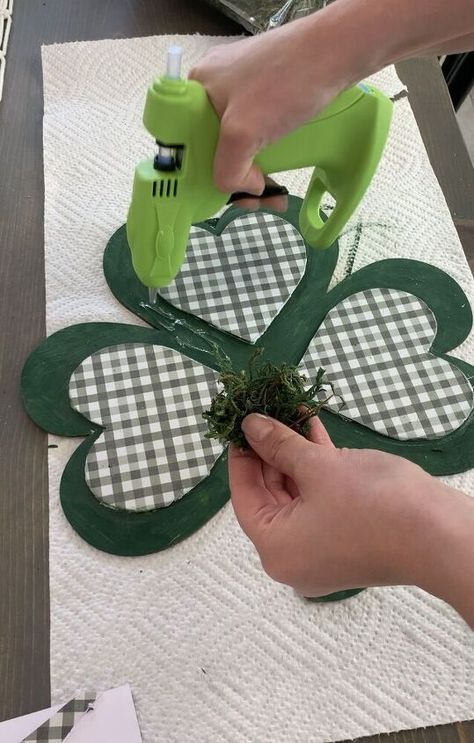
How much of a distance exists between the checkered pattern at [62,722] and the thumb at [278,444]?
0.28 metres

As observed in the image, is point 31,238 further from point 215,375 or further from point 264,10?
point 264,10

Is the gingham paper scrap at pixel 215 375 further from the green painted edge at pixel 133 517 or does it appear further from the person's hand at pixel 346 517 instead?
the person's hand at pixel 346 517

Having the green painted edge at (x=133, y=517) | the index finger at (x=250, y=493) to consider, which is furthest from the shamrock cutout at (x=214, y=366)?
the index finger at (x=250, y=493)

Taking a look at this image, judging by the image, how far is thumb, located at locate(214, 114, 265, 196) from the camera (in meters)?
0.57

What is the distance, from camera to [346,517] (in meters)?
0.52

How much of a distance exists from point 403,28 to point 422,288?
365 mm

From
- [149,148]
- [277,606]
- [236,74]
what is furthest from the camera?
[149,148]

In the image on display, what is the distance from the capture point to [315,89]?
22.6 inches

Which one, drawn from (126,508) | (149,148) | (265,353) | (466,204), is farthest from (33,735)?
(466,204)

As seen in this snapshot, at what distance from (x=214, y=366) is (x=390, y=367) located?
21 cm

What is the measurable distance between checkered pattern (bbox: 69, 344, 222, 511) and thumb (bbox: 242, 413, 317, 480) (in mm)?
150

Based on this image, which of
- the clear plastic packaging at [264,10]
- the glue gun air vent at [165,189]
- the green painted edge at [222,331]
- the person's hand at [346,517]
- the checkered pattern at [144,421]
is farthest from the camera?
the clear plastic packaging at [264,10]

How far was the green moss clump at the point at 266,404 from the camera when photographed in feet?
2.03

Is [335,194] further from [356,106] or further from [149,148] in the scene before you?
[149,148]
